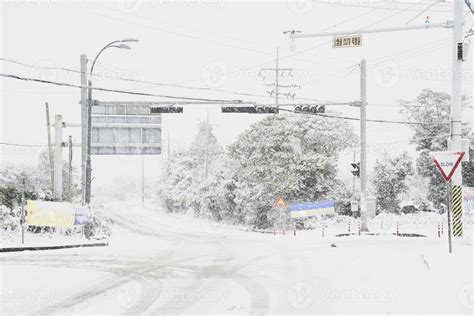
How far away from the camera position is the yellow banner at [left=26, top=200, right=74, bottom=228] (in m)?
24.1

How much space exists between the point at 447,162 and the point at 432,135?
111ft

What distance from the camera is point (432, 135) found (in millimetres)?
45438

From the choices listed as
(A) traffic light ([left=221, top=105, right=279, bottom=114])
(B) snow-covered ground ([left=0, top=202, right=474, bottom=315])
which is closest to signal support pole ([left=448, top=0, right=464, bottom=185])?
(B) snow-covered ground ([left=0, top=202, right=474, bottom=315])

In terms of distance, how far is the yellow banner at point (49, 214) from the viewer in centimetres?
2411

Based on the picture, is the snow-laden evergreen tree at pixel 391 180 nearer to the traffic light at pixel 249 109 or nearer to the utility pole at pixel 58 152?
the traffic light at pixel 249 109

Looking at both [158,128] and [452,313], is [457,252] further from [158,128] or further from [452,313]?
[158,128]

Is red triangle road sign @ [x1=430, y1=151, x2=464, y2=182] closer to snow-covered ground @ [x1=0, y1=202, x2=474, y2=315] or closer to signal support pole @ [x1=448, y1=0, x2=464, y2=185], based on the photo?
snow-covered ground @ [x1=0, y1=202, x2=474, y2=315]

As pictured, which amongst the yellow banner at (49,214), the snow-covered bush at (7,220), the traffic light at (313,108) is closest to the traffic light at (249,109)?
the traffic light at (313,108)

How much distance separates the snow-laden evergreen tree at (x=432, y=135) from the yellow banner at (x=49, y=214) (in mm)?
30087

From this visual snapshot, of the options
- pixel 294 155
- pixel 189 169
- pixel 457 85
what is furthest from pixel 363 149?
pixel 189 169

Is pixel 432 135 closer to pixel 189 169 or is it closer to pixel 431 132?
pixel 431 132

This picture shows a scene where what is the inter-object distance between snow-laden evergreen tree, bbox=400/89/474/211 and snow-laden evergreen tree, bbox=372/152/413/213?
1129mm

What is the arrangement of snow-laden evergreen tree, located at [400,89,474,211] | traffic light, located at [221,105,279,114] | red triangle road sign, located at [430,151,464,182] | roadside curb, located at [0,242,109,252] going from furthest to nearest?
1. snow-laden evergreen tree, located at [400,89,474,211]
2. traffic light, located at [221,105,279,114]
3. roadside curb, located at [0,242,109,252]
4. red triangle road sign, located at [430,151,464,182]

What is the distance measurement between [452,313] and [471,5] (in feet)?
39.2
